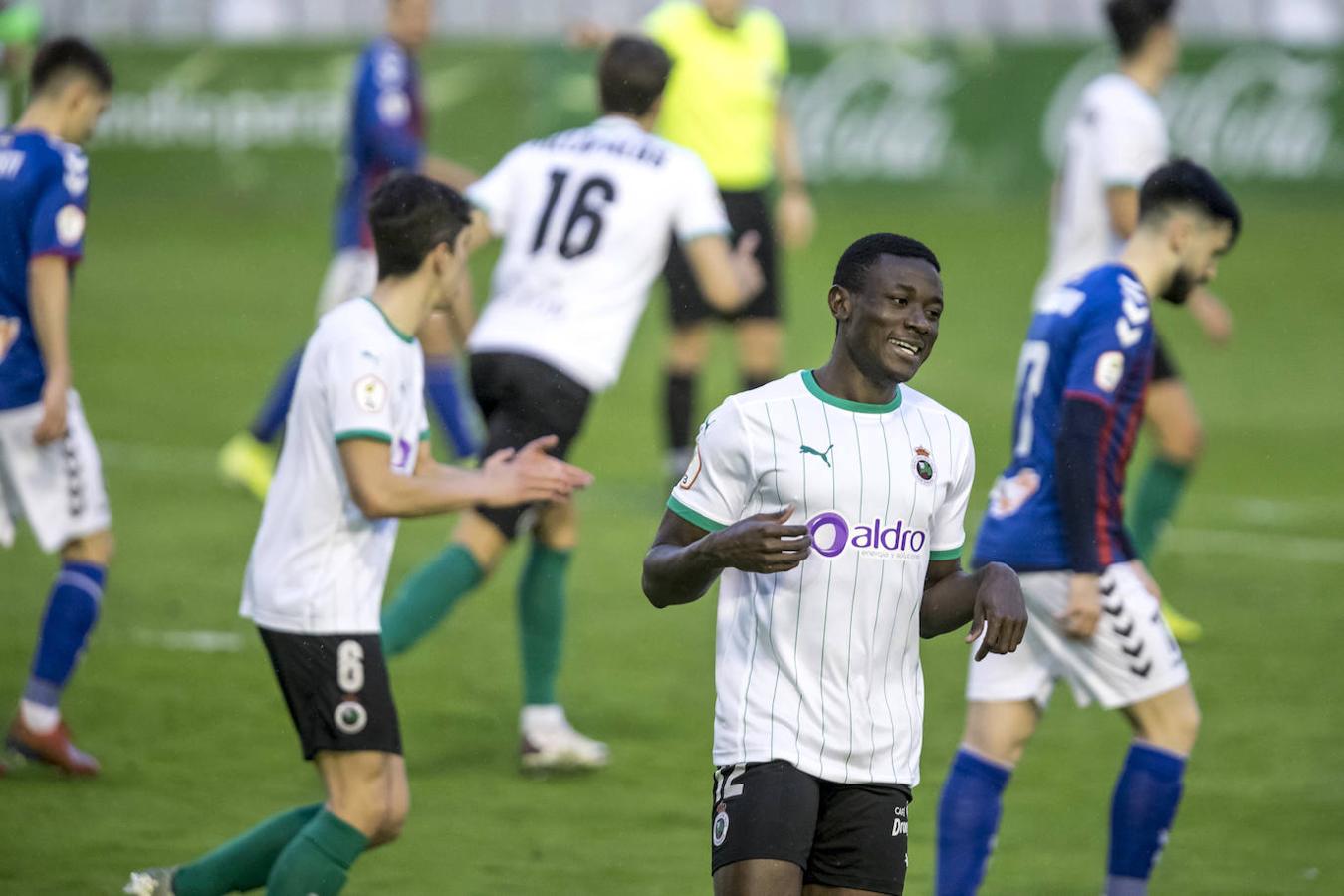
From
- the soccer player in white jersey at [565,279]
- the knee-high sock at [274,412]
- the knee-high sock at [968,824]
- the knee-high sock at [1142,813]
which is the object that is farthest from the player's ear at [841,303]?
the knee-high sock at [274,412]

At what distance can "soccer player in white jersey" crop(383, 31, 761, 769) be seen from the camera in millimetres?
6770

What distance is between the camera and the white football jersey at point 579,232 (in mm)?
6938

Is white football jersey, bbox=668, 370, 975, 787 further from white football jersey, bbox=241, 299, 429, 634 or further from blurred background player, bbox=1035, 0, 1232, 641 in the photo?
blurred background player, bbox=1035, 0, 1232, 641

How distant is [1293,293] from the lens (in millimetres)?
18141

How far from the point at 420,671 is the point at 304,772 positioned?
4.27 ft

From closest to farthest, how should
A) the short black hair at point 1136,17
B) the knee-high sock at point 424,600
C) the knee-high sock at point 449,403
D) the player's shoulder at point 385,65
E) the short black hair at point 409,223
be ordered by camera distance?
the short black hair at point 409,223 → the knee-high sock at point 424,600 → the short black hair at point 1136,17 → the knee-high sock at point 449,403 → the player's shoulder at point 385,65

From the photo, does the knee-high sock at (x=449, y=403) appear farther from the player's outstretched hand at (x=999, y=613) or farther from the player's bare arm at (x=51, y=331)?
the player's outstretched hand at (x=999, y=613)

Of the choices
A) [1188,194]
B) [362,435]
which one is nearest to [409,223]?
[362,435]

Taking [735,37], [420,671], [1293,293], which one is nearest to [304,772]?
[420,671]

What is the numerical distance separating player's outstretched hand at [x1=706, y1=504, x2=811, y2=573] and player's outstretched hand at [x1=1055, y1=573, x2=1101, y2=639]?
60.0 inches

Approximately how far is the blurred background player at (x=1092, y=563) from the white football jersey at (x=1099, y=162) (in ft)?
9.12

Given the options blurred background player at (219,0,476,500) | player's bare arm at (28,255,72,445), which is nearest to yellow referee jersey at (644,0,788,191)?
blurred background player at (219,0,476,500)

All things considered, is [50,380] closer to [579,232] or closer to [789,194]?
[579,232]

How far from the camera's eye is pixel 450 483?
16.0 ft
